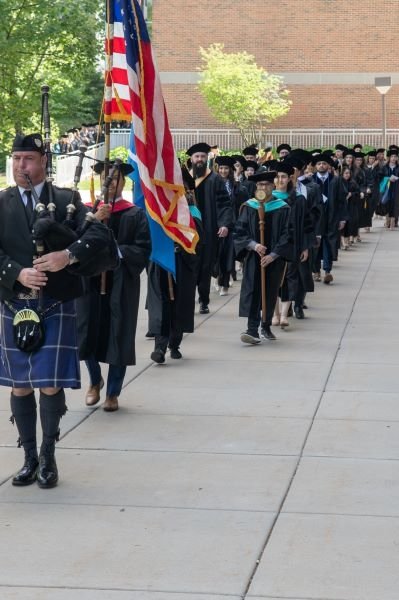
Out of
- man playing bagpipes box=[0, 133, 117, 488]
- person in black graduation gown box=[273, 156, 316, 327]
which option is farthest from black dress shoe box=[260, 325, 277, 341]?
man playing bagpipes box=[0, 133, 117, 488]

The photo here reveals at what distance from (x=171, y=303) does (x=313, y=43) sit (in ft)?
130

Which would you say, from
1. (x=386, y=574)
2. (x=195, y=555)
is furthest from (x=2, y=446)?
(x=386, y=574)

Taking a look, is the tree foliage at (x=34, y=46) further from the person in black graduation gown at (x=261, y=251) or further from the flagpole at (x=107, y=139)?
the flagpole at (x=107, y=139)

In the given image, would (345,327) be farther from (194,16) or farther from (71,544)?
(194,16)

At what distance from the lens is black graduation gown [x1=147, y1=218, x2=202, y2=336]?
1145 cm

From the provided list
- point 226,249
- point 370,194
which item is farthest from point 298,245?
point 370,194

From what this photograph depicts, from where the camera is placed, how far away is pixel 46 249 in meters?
6.98

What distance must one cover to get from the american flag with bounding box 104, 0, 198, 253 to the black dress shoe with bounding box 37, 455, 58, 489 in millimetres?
3183

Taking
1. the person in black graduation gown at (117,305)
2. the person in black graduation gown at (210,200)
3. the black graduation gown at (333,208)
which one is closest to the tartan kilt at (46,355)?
the person in black graduation gown at (117,305)

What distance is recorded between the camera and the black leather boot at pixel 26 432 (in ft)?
23.7

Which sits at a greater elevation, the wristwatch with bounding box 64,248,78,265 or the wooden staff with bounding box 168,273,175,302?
the wristwatch with bounding box 64,248,78,265

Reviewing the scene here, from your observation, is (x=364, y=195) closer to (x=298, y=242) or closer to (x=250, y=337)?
(x=298, y=242)

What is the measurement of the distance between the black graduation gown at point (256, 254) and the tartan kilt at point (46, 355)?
5634 mm

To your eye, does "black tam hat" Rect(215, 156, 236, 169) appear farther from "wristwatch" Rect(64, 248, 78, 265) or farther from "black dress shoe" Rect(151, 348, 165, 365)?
"wristwatch" Rect(64, 248, 78, 265)
